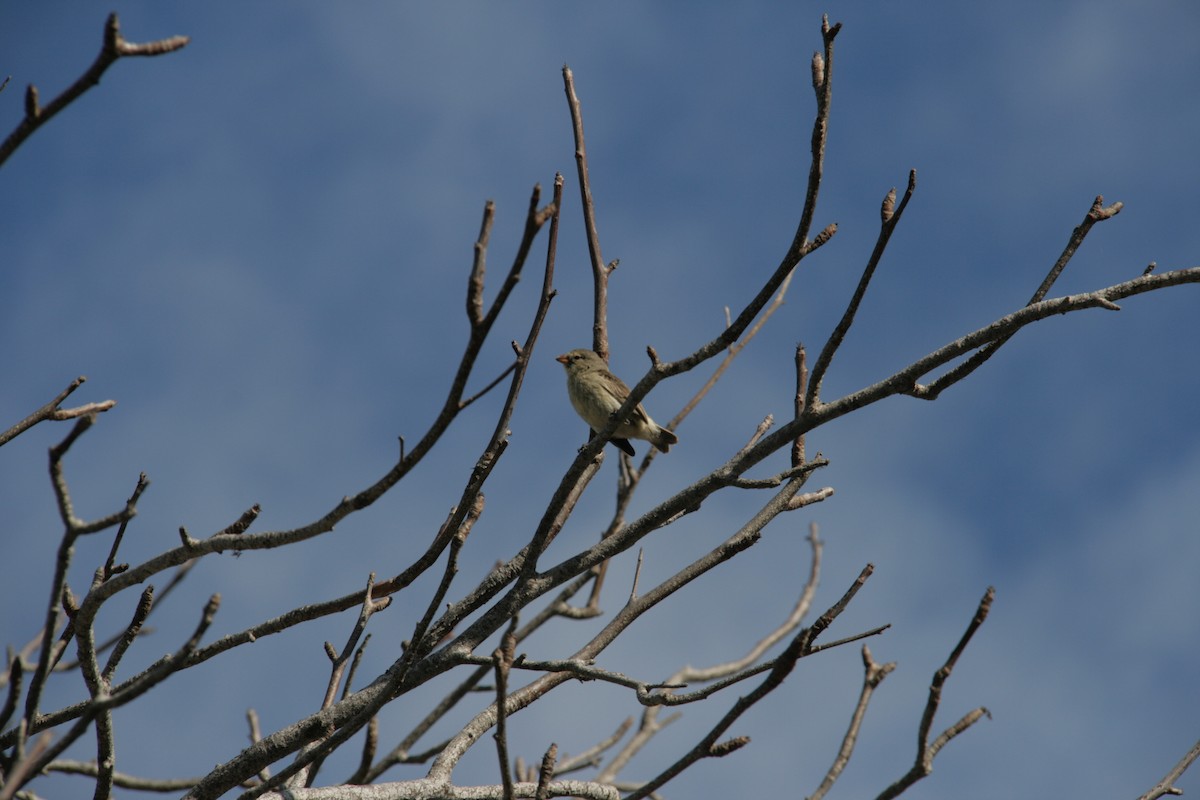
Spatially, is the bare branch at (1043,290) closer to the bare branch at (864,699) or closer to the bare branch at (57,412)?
the bare branch at (864,699)

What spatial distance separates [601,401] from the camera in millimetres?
7902

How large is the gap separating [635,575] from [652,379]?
46.9 inches

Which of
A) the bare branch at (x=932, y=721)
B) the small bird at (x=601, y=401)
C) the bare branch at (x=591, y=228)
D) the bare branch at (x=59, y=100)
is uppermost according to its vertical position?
the small bird at (x=601, y=401)

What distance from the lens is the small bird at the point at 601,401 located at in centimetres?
770

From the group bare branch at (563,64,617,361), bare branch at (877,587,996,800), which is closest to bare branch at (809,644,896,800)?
bare branch at (877,587,996,800)

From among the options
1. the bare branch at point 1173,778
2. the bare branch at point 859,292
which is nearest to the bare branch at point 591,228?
the bare branch at point 859,292

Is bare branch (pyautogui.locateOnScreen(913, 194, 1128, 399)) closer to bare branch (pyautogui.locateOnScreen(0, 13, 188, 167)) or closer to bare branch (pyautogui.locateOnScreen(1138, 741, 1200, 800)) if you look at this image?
bare branch (pyautogui.locateOnScreen(1138, 741, 1200, 800))

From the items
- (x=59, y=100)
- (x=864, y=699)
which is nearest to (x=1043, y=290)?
(x=864, y=699)

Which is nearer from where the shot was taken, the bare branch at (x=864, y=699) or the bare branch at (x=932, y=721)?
the bare branch at (x=932, y=721)

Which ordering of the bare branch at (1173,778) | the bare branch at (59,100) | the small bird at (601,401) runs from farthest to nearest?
the small bird at (601,401), the bare branch at (1173,778), the bare branch at (59,100)

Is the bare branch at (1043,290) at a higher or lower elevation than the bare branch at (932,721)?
higher

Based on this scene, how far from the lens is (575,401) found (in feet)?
26.8

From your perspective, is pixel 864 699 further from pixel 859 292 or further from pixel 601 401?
pixel 601 401

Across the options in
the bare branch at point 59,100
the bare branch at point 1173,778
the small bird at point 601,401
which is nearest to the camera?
the bare branch at point 59,100
